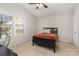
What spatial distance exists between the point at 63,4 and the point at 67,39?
0.65 m

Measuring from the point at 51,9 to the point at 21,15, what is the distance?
57cm

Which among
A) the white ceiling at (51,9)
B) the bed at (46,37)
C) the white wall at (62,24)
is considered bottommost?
the bed at (46,37)

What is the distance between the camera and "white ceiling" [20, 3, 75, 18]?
1.31 m

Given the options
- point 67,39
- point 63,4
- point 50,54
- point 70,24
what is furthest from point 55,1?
point 50,54

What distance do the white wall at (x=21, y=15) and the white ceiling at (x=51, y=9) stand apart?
0.32ft

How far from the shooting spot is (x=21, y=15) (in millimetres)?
1431

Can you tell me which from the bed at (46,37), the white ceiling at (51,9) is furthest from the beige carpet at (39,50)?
the white ceiling at (51,9)

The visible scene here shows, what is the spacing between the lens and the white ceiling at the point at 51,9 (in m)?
1.31

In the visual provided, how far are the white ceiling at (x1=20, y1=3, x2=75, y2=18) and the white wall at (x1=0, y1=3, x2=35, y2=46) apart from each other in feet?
→ 0.32

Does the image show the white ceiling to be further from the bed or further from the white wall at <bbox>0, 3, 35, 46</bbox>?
the bed

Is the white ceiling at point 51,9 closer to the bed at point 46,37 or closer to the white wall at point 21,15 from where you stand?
the white wall at point 21,15

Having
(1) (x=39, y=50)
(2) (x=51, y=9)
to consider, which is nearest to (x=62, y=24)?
(2) (x=51, y=9)

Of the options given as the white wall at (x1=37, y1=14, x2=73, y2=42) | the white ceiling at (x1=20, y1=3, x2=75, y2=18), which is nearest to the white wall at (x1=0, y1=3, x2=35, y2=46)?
the white ceiling at (x1=20, y1=3, x2=75, y2=18)

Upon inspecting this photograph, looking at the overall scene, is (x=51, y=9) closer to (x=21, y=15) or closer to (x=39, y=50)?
(x=21, y=15)
